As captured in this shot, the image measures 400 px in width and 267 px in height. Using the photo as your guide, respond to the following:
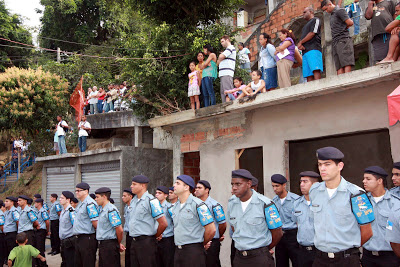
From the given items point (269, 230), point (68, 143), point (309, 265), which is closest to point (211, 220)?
point (269, 230)

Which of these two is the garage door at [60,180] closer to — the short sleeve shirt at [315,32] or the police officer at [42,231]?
the police officer at [42,231]

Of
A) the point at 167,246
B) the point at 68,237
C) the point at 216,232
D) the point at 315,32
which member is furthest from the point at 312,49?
the point at 68,237

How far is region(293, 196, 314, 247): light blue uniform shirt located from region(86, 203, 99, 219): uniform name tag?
3561 millimetres

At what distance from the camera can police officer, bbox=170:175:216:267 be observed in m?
5.18

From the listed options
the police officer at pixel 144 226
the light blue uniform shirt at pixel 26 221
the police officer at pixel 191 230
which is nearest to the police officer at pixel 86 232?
the police officer at pixel 144 226

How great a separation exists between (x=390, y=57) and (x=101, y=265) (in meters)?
5.77

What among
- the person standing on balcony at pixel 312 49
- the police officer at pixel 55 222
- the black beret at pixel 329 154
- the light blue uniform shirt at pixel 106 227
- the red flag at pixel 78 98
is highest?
the red flag at pixel 78 98

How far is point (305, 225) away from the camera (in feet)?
17.2

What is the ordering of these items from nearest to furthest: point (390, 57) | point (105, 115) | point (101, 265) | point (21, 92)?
point (390, 57), point (101, 265), point (105, 115), point (21, 92)

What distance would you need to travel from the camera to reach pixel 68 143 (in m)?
18.4

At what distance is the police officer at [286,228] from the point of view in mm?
5836

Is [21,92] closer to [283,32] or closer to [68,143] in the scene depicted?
[68,143]

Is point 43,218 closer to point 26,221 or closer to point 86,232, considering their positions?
point 26,221

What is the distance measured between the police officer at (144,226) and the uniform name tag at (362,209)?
10.5 feet
